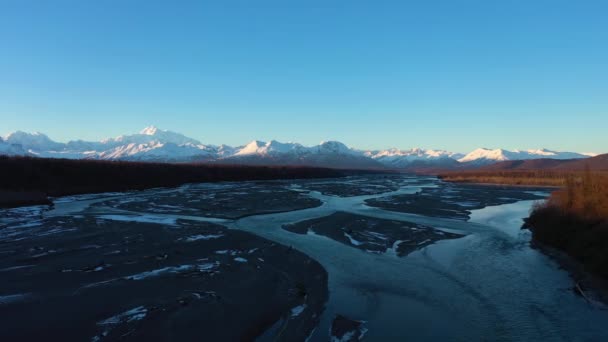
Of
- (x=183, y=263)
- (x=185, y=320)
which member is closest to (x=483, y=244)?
(x=183, y=263)

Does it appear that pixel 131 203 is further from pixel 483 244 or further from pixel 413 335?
pixel 413 335

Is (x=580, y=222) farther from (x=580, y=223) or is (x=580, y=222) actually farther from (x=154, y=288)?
(x=154, y=288)

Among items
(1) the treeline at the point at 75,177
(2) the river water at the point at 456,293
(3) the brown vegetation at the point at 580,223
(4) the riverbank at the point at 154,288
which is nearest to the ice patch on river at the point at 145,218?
(4) the riverbank at the point at 154,288

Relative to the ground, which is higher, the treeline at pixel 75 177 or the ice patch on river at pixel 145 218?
the treeline at pixel 75 177

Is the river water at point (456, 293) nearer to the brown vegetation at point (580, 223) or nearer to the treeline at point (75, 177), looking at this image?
the brown vegetation at point (580, 223)

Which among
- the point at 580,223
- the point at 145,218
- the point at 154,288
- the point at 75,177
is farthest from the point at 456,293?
the point at 75,177

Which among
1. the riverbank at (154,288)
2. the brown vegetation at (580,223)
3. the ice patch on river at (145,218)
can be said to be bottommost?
the riverbank at (154,288)
